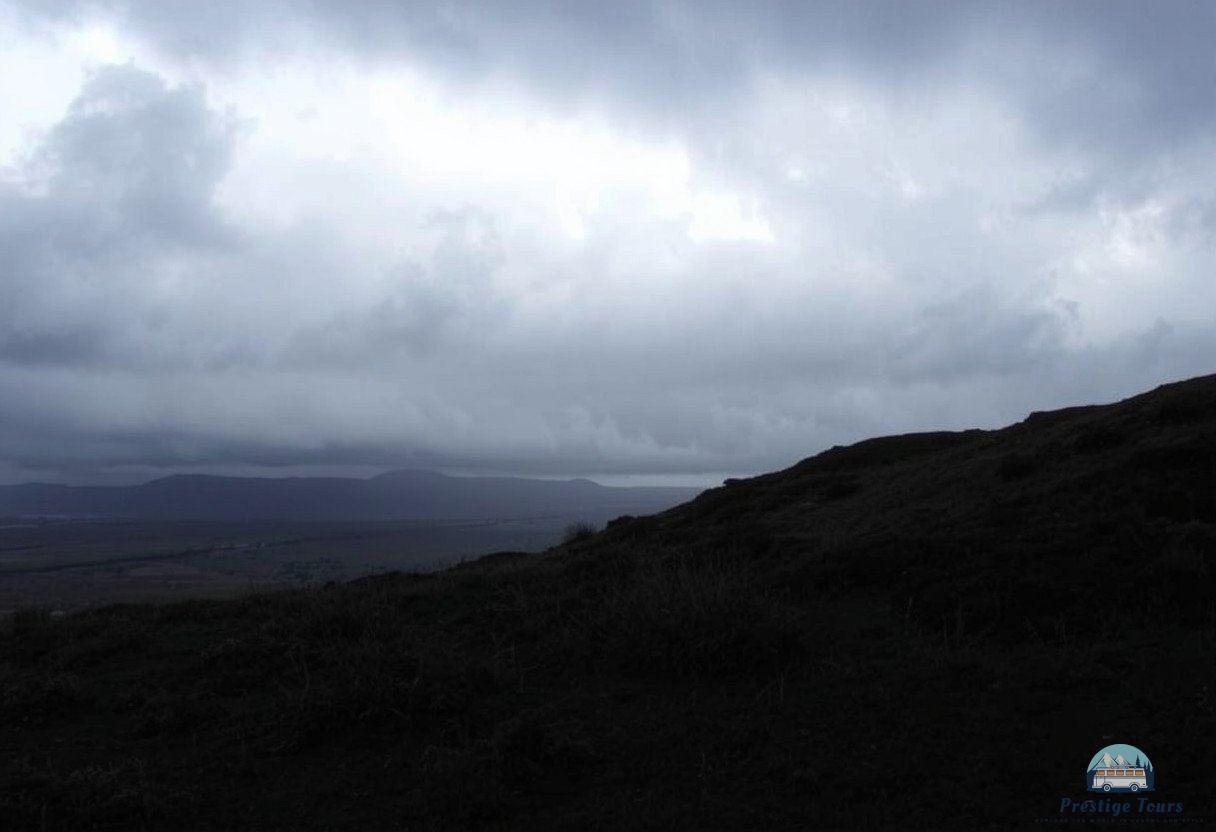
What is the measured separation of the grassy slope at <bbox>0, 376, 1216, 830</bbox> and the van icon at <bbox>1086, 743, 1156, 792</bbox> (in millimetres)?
115

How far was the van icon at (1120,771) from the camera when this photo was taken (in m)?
5.45

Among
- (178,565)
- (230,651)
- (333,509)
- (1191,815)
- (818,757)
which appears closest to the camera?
(1191,815)

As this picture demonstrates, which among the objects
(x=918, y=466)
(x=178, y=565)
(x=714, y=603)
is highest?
(x=918, y=466)

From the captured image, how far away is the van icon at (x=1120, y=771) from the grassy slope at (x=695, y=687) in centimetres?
11

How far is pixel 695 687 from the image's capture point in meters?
8.16

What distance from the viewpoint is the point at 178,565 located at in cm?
5447

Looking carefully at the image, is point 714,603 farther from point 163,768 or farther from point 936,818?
point 163,768

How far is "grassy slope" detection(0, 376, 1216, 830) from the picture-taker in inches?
231

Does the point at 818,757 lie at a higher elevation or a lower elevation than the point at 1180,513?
lower

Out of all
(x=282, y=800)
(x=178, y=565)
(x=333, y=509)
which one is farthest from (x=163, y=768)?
(x=333, y=509)

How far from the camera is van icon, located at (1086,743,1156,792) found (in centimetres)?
545

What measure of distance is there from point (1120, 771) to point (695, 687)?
3.57 metres

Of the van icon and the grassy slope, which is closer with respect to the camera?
the van icon

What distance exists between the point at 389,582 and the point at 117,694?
7906 millimetres
